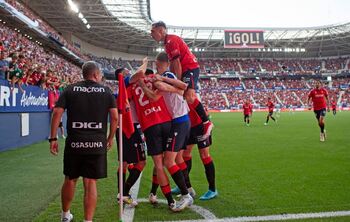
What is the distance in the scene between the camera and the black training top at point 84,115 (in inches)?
157

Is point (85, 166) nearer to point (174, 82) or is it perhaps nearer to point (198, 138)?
point (174, 82)

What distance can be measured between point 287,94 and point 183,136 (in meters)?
73.2

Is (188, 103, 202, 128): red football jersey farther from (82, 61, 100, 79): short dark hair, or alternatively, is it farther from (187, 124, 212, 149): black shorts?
(82, 61, 100, 79): short dark hair

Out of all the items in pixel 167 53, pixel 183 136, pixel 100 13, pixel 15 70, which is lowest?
pixel 183 136

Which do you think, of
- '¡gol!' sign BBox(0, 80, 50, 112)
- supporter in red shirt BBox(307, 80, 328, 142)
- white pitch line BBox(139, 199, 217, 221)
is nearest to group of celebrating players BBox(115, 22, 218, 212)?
white pitch line BBox(139, 199, 217, 221)

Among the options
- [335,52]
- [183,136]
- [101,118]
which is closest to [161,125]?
[183,136]

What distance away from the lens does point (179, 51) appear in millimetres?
5711

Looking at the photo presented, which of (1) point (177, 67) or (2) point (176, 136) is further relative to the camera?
(1) point (177, 67)

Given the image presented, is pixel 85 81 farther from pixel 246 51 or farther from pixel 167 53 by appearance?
pixel 246 51

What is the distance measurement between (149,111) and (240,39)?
200 ft

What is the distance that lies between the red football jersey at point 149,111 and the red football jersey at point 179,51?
889 mm

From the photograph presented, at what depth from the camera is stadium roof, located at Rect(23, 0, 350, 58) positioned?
4294 cm

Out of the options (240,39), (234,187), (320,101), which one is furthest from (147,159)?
(240,39)

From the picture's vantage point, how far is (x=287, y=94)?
243 ft
